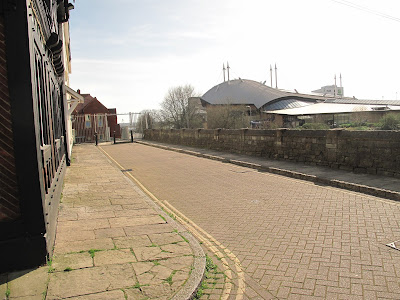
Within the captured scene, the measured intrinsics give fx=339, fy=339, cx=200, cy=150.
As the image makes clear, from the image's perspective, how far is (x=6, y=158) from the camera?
13.4 feet

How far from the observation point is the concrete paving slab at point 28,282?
354 cm

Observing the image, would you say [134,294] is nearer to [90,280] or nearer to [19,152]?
[90,280]

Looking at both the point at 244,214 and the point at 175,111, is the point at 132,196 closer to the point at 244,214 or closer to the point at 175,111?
the point at 244,214

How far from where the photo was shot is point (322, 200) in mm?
7914

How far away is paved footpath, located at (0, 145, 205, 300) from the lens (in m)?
3.64

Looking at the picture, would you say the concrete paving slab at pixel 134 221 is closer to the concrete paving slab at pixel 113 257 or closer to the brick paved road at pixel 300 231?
the brick paved road at pixel 300 231

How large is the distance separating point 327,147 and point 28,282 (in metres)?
10.7

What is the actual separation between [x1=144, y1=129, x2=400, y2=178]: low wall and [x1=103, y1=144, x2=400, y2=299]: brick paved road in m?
2.24

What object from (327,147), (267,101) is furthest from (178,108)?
(327,147)

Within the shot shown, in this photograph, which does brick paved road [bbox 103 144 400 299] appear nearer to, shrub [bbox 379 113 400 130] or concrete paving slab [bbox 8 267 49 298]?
concrete paving slab [bbox 8 267 49 298]

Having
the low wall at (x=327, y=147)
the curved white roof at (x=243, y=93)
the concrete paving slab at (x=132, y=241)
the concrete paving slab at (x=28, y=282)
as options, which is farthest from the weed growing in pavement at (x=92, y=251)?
the curved white roof at (x=243, y=93)

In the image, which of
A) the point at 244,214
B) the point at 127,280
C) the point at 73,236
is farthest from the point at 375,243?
the point at 73,236

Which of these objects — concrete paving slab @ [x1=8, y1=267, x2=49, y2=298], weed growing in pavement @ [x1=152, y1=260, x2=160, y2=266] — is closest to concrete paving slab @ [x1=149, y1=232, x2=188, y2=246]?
weed growing in pavement @ [x1=152, y1=260, x2=160, y2=266]

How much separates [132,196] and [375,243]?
5.45 m
